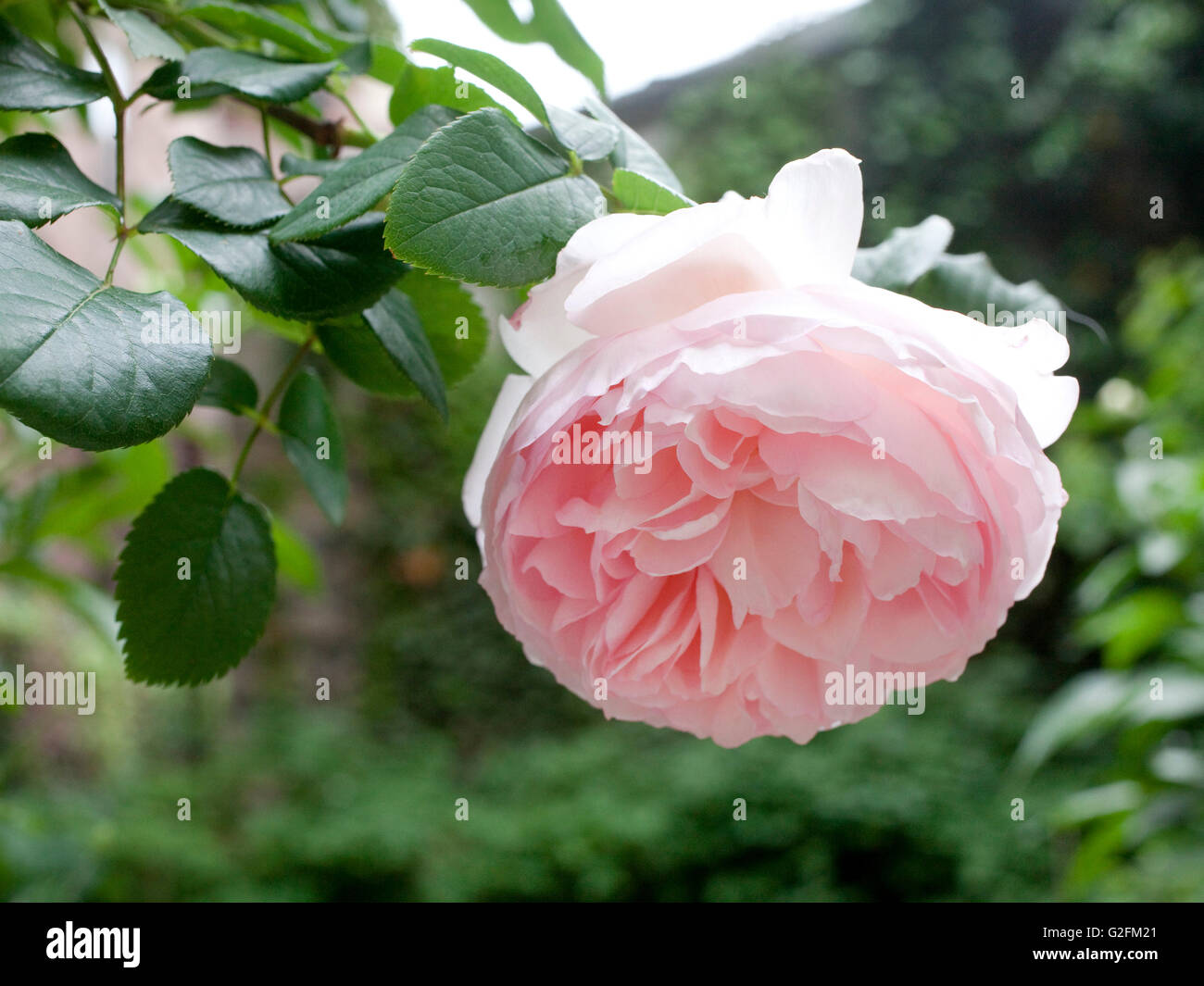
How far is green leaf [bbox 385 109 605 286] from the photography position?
22 centimetres

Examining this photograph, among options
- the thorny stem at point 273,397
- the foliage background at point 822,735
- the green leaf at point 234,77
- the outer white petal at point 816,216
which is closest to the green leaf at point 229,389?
the thorny stem at point 273,397

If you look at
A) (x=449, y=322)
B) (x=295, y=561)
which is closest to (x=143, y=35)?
(x=449, y=322)

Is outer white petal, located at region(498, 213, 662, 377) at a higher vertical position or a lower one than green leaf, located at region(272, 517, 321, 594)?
higher

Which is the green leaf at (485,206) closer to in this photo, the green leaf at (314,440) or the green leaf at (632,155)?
the green leaf at (632,155)

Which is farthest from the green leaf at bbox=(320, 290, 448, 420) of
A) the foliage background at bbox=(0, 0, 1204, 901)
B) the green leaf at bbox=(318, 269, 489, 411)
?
the foliage background at bbox=(0, 0, 1204, 901)

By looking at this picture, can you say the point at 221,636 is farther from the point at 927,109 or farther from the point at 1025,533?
the point at 927,109

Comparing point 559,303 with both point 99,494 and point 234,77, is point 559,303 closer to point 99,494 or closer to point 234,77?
point 234,77

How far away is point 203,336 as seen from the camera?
223 mm

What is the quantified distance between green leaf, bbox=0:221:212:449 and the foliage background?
621 millimetres

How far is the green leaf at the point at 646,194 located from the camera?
25cm

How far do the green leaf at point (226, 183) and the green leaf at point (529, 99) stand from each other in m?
0.06

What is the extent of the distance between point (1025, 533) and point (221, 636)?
250 millimetres

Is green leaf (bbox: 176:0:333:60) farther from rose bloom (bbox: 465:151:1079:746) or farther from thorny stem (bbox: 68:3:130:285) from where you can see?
rose bloom (bbox: 465:151:1079:746)

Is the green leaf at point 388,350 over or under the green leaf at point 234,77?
under
